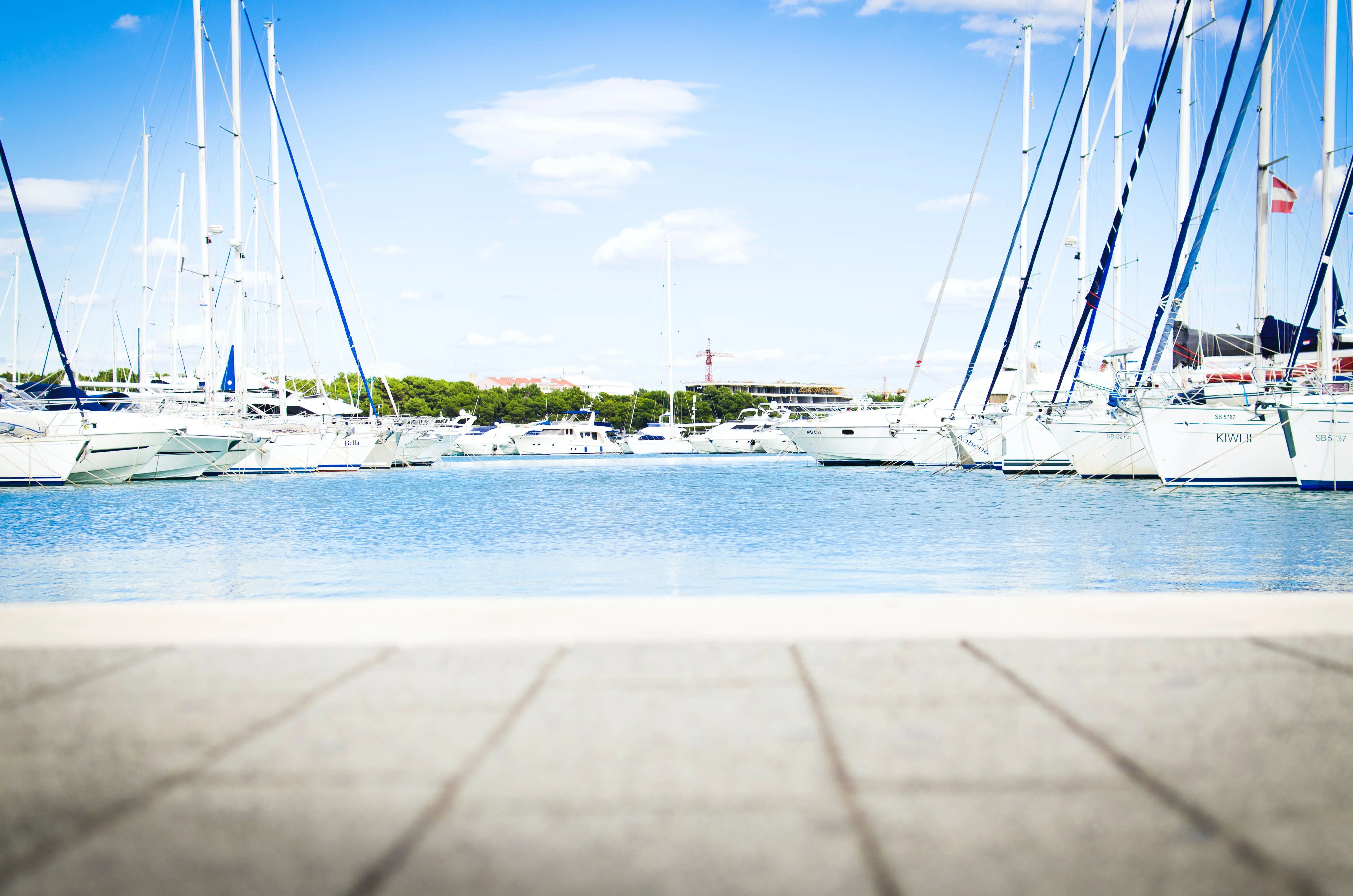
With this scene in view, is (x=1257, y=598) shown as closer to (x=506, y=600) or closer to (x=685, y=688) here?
(x=685, y=688)

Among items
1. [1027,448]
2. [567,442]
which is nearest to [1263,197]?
[1027,448]

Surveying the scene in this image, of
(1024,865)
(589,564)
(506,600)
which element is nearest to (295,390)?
(589,564)

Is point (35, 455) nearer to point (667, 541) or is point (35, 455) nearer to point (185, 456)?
point (185, 456)

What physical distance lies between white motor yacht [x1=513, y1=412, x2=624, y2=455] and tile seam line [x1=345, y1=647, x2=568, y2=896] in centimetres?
8376

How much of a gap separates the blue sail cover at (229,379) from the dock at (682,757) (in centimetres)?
4197

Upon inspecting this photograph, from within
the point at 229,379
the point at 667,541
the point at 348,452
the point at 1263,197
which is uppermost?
the point at 1263,197

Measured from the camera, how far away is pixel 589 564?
14.3 m

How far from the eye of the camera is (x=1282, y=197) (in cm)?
2566

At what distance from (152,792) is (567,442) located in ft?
279

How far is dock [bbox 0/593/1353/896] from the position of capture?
192cm

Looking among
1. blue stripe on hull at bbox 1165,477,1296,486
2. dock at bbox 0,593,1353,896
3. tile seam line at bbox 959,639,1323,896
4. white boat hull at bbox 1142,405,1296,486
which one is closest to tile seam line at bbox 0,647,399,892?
Answer: dock at bbox 0,593,1353,896

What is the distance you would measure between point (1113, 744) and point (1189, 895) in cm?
78

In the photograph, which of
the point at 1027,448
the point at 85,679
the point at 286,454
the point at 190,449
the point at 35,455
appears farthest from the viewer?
the point at 286,454

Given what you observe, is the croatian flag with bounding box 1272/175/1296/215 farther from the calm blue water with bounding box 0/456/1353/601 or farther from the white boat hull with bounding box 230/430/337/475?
the white boat hull with bounding box 230/430/337/475
